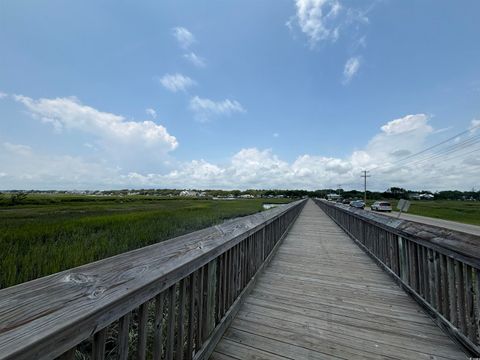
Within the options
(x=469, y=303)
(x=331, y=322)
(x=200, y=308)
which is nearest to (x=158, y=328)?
(x=200, y=308)

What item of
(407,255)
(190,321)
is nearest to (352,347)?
(190,321)

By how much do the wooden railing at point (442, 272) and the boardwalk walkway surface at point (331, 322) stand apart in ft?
0.46

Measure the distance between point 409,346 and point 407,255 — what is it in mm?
1362

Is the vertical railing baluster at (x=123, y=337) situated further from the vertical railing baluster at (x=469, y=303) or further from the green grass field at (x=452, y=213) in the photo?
the green grass field at (x=452, y=213)

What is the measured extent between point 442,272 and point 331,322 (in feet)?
4.14

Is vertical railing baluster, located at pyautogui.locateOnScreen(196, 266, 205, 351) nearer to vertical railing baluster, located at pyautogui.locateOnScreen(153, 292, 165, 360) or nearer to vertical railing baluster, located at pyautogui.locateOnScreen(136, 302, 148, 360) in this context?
vertical railing baluster, located at pyautogui.locateOnScreen(153, 292, 165, 360)

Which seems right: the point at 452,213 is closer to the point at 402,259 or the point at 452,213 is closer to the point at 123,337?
the point at 402,259

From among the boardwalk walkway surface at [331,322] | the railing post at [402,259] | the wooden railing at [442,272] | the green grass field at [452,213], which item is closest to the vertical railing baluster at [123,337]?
the boardwalk walkway surface at [331,322]

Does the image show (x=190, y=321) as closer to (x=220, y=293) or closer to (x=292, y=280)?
(x=220, y=293)

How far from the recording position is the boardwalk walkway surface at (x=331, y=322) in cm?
196

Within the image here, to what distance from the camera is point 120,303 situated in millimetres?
927

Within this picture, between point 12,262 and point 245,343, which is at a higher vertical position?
point 245,343

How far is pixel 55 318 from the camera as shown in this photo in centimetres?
68

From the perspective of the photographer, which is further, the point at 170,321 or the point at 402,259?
the point at 402,259
